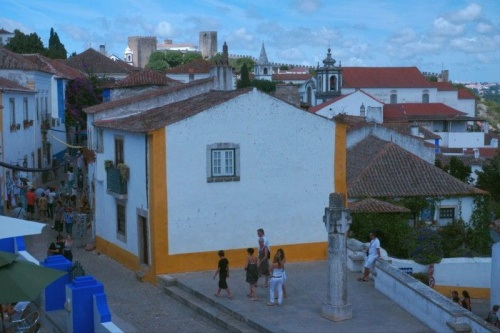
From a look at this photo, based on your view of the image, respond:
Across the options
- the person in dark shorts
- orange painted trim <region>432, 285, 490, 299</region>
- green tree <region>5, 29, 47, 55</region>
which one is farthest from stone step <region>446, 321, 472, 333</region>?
green tree <region>5, 29, 47, 55</region>

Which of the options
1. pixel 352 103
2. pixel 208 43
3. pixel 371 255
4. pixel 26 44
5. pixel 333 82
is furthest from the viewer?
pixel 208 43

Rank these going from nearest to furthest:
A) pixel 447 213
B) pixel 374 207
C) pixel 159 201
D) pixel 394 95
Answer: pixel 159 201 < pixel 374 207 < pixel 447 213 < pixel 394 95

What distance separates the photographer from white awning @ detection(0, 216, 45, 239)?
12.0 m

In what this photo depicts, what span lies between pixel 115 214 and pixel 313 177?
20.7ft

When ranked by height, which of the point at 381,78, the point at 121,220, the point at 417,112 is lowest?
the point at 121,220

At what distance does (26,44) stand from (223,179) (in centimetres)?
5254

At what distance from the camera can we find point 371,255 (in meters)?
17.3

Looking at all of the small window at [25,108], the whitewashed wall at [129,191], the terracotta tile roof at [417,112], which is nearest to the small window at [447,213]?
the whitewashed wall at [129,191]

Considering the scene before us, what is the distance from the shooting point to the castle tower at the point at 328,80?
308 feet

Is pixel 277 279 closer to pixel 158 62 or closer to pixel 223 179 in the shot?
pixel 223 179

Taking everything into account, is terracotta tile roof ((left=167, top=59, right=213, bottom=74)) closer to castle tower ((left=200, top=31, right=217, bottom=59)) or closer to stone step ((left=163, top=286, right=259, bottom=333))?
stone step ((left=163, top=286, right=259, bottom=333))

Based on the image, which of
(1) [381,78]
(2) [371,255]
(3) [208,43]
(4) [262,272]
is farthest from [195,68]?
(3) [208,43]

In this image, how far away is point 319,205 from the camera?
20.3 meters

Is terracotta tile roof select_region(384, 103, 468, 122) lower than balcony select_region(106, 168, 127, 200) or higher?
higher
